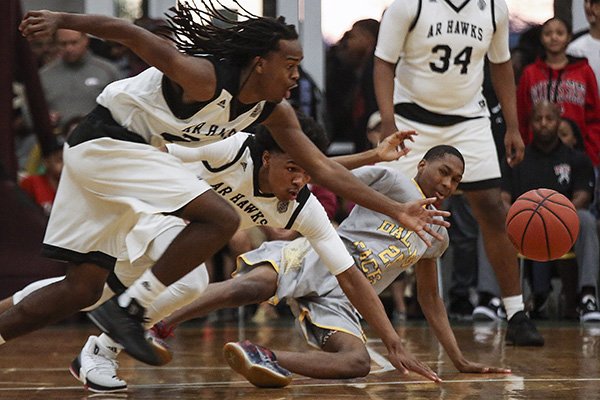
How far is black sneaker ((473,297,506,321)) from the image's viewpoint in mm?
8914

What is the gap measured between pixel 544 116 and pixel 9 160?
397cm

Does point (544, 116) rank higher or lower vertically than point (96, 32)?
lower

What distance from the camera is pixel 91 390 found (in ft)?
16.6

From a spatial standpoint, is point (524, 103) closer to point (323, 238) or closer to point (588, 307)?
point (588, 307)


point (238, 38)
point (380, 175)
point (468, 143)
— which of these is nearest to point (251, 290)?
point (380, 175)

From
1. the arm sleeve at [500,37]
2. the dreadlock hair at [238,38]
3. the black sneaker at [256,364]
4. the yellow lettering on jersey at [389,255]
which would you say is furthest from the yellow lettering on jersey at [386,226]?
the arm sleeve at [500,37]

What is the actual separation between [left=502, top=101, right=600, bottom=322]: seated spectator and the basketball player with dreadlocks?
4.09m

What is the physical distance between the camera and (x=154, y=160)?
4730 mm

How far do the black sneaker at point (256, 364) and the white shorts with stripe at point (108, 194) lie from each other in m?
0.62

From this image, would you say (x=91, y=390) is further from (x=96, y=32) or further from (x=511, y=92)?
(x=511, y=92)

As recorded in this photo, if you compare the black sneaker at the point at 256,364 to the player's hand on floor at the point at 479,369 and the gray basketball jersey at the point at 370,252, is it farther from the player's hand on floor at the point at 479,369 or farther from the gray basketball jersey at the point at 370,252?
the player's hand on floor at the point at 479,369

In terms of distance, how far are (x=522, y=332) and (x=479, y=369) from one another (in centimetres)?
137

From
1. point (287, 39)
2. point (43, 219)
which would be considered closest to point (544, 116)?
point (43, 219)

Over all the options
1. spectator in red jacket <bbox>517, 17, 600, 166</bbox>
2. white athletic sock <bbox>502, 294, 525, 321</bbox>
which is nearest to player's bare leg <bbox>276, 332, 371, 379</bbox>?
white athletic sock <bbox>502, 294, 525, 321</bbox>
